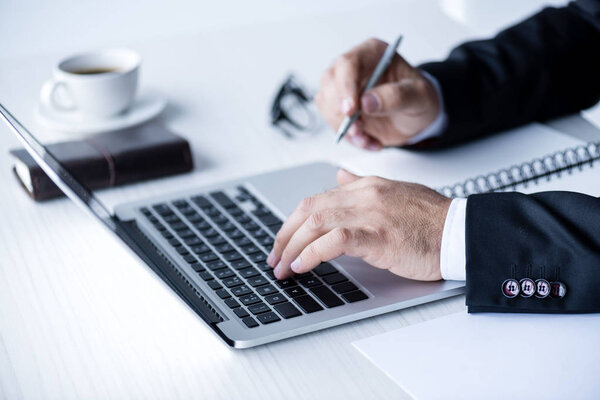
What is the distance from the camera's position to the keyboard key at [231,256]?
1030 millimetres

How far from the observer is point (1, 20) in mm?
3752

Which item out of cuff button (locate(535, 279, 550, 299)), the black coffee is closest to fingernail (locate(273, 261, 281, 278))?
cuff button (locate(535, 279, 550, 299))

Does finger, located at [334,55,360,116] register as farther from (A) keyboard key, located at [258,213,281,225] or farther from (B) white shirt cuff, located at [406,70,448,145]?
(A) keyboard key, located at [258,213,281,225]

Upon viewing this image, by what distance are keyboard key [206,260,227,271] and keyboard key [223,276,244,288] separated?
34 mm

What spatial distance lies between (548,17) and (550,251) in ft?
2.53

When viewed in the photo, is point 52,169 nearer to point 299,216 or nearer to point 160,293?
point 160,293

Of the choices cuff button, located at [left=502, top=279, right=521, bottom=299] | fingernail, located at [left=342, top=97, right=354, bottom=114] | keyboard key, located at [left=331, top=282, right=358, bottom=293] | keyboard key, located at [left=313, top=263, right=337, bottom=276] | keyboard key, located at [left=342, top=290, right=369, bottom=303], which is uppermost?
fingernail, located at [left=342, top=97, right=354, bottom=114]

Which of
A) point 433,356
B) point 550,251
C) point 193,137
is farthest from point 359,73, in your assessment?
point 433,356

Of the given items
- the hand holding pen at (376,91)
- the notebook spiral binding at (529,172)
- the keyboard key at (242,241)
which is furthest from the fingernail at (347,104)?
the keyboard key at (242,241)

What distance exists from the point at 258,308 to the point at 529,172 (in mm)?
516

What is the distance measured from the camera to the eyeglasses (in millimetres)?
1486

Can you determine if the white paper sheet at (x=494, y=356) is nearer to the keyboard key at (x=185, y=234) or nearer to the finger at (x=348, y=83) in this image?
the keyboard key at (x=185, y=234)

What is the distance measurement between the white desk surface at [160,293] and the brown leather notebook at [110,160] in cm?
2

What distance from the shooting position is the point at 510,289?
2.97ft
